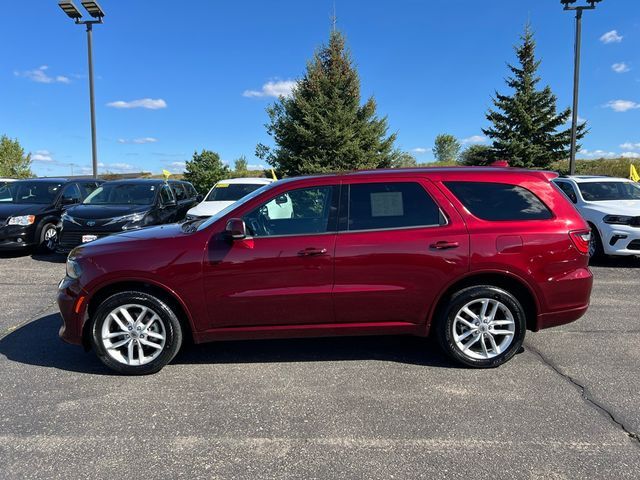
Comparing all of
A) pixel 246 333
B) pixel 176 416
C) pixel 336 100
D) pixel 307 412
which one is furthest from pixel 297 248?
pixel 336 100

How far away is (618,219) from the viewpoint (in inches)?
342

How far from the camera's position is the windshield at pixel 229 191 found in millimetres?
11750

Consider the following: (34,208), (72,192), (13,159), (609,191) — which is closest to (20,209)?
(34,208)

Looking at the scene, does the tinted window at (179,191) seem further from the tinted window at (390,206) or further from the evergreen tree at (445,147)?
the evergreen tree at (445,147)

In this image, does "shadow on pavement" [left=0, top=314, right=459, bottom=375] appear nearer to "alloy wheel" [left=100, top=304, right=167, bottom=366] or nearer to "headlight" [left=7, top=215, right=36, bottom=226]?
"alloy wheel" [left=100, top=304, right=167, bottom=366]

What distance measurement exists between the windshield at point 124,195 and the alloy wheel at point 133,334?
21.6ft

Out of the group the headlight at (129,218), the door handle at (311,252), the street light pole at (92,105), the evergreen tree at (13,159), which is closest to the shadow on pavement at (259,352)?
the door handle at (311,252)

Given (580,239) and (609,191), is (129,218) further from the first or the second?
(609,191)

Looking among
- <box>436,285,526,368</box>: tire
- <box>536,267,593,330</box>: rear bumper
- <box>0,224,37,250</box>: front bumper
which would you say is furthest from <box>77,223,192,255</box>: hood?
<box>0,224,37,250</box>: front bumper

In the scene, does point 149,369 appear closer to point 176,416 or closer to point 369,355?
point 176,416

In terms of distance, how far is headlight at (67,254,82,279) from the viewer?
407cm

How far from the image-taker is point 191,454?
292 cm

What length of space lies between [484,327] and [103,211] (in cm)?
794

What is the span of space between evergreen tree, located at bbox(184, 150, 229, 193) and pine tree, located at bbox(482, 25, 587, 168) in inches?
559
